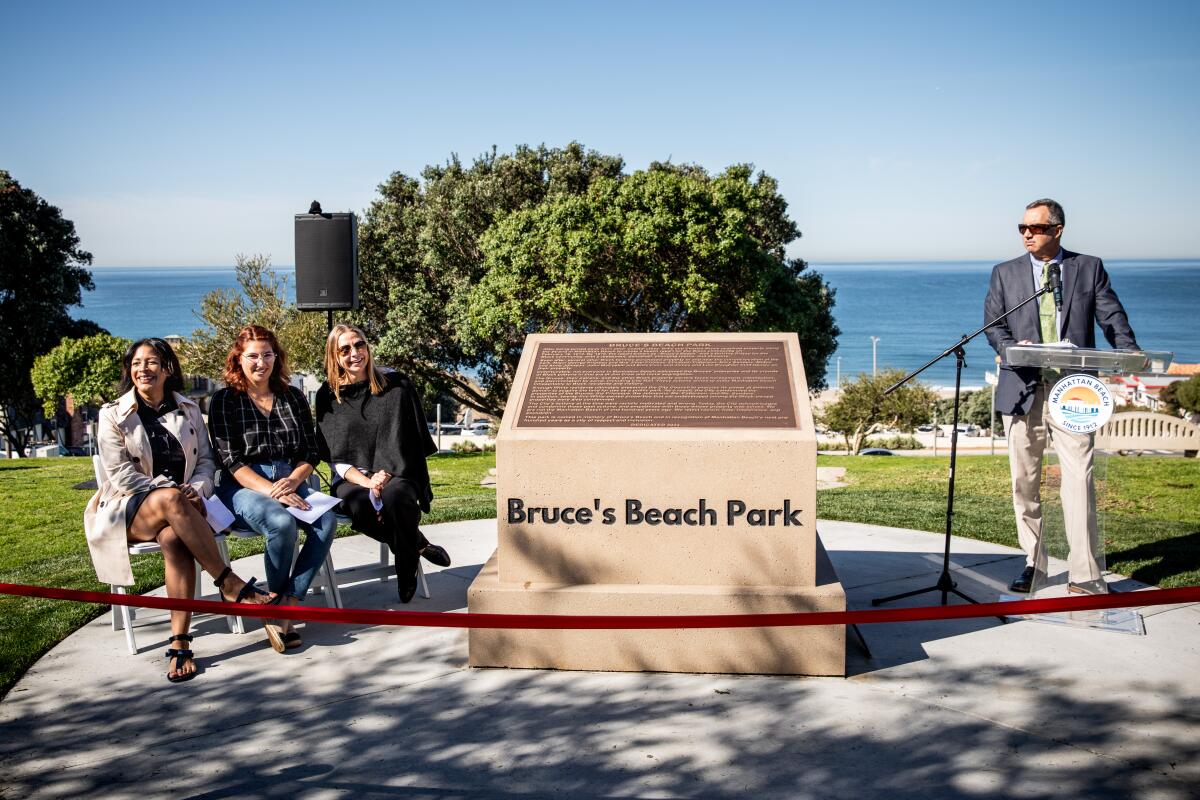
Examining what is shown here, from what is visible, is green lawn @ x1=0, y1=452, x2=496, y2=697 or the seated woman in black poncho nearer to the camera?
green lawn @ x1=0, y1=452, x2=496, y2=697

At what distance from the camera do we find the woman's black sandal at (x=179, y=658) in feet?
15.7

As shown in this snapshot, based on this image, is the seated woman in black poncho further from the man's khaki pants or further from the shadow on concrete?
the man's khaki pants

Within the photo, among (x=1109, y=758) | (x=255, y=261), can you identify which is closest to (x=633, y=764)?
(x=1109, y=758)

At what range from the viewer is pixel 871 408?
4534 centimetres

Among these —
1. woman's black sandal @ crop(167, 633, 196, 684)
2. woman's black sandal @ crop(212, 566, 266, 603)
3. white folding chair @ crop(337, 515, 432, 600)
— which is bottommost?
woman's black sandal @ crop(167, 633, 196, 684)

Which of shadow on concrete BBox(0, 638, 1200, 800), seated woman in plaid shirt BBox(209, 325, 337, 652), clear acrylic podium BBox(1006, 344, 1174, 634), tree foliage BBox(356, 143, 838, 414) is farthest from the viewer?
tree foliage BBox(356, 143, 838, 414)

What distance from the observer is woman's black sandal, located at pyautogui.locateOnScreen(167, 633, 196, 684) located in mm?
4785

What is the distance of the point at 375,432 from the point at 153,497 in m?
1.39

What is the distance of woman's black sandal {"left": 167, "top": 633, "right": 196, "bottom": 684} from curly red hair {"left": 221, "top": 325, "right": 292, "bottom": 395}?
1515mm

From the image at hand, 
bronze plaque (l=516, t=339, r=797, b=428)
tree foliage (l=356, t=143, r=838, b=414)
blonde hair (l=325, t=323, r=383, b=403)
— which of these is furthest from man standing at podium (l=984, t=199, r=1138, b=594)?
tree foliage (l=356, t=143, r=838, b=414)

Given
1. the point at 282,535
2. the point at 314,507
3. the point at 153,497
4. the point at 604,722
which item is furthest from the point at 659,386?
the point at 153,497

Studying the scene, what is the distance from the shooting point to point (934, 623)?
559 centimetres

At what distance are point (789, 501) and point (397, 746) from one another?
86.7 inches

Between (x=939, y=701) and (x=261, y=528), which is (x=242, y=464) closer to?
(x=261, y=528)
